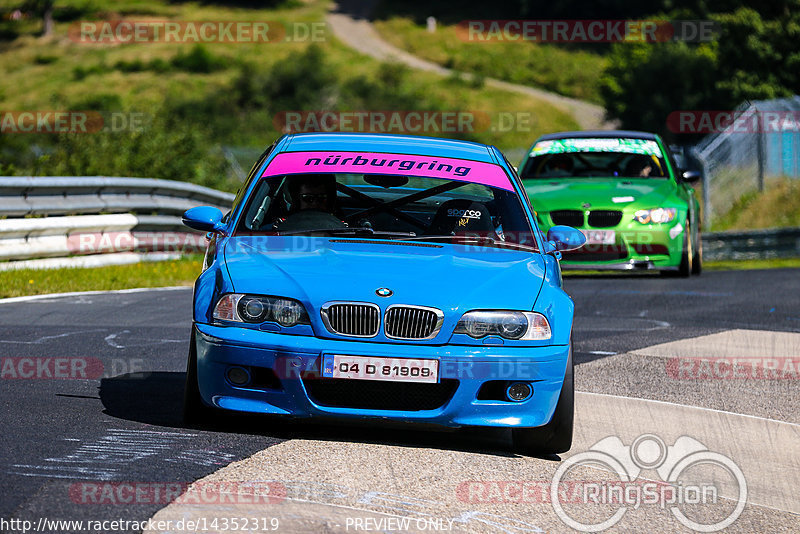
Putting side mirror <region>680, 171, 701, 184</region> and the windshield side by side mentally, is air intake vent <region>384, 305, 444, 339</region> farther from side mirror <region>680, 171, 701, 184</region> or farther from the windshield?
side mirror <region>680, 171, 701, 184</region>

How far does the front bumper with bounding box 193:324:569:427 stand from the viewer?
570cm

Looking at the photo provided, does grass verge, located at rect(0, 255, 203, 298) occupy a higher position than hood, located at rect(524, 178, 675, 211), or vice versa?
hood, located at rect(524, 178, 675, 211)

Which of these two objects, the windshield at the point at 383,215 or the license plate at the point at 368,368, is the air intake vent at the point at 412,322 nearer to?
the license plate at the point at 368,368

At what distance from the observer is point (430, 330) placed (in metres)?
5.78

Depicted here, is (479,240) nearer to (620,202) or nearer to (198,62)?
(620,202)

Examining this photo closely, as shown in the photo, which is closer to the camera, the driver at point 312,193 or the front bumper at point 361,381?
the front bumper at point 361,381

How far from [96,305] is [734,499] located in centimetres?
716

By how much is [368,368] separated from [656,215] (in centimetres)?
884

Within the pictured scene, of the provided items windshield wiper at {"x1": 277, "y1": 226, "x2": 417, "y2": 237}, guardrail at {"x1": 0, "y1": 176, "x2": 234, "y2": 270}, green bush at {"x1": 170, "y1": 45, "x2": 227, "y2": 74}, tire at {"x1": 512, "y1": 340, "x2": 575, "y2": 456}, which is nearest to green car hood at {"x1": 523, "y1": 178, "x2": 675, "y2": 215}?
guardrail at {"x1": 0, "y1": 176, "x2": 234, "y2": 270}

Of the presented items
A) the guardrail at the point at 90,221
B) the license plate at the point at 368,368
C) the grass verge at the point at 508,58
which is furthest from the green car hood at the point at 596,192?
the grass verge at the point at 508,58

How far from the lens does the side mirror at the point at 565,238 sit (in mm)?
7215

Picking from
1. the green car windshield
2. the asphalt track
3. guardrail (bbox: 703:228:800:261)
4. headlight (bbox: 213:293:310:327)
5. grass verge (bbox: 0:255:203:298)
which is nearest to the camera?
the asphalt track

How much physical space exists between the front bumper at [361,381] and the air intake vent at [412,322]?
0.06 meters

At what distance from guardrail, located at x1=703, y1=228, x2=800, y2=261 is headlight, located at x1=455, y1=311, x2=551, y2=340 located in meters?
15.3
